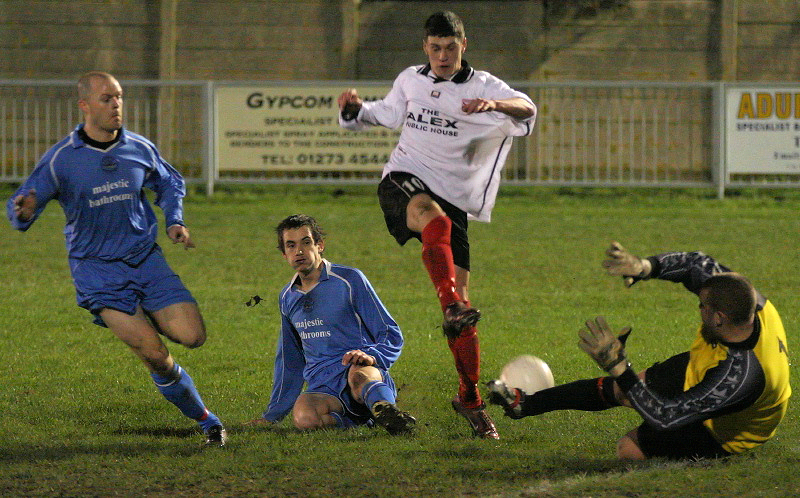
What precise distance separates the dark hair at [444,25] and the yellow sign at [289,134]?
10.2 m

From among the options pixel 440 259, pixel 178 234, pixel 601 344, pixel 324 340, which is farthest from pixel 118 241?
pixel 601 344

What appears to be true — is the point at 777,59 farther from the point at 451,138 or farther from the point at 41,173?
the point at 41,173

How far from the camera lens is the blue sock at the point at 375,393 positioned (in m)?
6.05

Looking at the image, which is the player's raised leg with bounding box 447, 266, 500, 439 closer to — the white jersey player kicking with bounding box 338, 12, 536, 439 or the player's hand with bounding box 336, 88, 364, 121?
the white jersey player kicking with bounding box 338, 12, 536, 439

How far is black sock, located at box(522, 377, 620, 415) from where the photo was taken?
591 cm

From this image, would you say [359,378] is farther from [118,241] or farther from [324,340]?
[118,241]

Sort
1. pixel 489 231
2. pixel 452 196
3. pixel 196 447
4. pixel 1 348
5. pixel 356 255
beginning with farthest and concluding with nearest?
1. pixel 489 231
2. pixel 356 255
3. pixel 1 348
4. pixel 452 196
5. pixel 196 447

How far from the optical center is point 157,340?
5922 millimetres

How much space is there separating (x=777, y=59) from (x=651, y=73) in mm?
1861

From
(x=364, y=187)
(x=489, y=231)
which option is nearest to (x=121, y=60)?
(x=364, y=187)

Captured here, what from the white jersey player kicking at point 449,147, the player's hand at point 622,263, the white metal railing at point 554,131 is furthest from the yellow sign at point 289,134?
the player's hand at point 622,263

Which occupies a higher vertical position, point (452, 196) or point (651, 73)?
point (651, 73)

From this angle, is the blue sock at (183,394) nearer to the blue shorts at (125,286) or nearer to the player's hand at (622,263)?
the blue shorts at (125,286)

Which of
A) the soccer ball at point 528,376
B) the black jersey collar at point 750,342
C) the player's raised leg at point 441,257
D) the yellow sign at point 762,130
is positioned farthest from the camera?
the yellow sign at point 762,130
